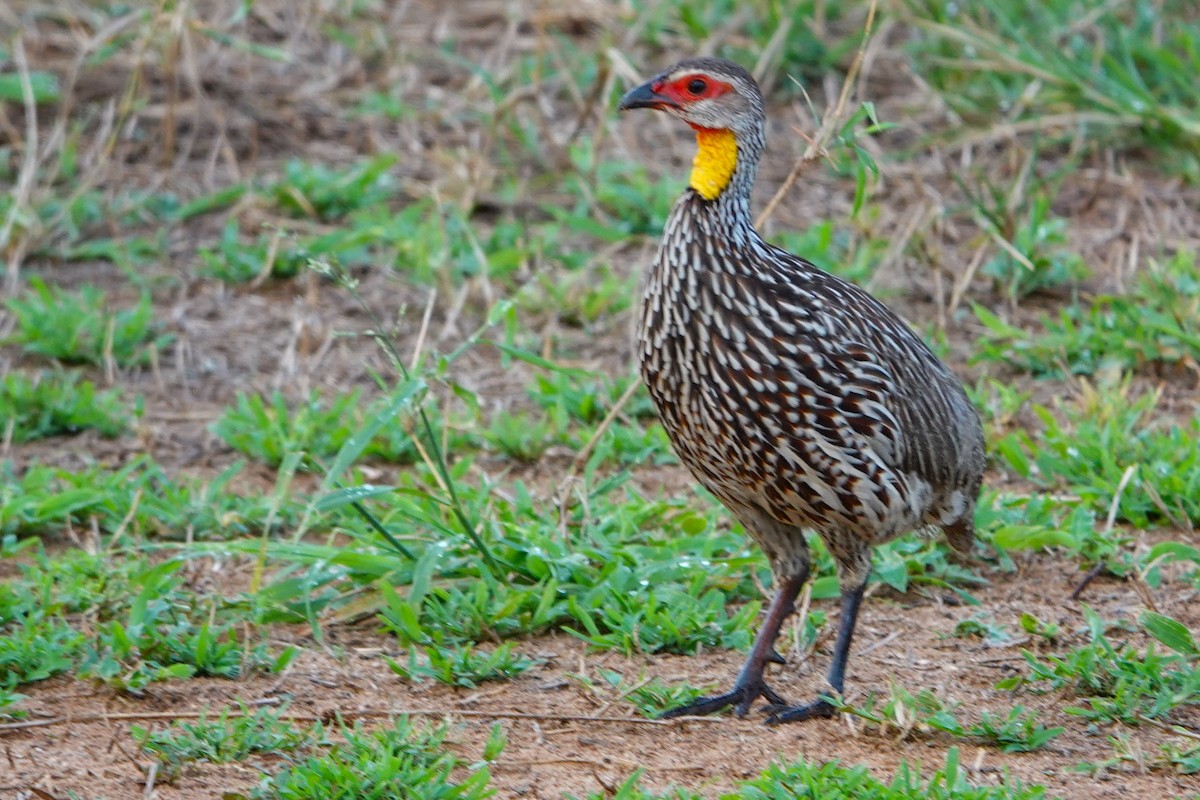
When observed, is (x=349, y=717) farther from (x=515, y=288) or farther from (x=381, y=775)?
(x=515, y=288)

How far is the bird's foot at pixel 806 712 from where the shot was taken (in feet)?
13.4

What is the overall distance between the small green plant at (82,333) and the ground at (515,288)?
7 centimetres

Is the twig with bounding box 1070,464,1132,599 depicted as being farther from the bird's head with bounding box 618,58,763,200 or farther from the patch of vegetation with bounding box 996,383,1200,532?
the bird's head with bounding box 618,58,763,200

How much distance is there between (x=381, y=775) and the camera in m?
3.52

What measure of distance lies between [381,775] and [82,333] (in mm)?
3328

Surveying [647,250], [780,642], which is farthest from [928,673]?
[647,250]

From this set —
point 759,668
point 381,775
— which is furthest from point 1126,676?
point 381,775

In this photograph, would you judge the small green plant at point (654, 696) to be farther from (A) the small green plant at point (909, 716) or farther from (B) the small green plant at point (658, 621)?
(A) the small green plant at point (909, 716)

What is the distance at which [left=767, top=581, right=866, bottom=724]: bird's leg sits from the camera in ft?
13.4

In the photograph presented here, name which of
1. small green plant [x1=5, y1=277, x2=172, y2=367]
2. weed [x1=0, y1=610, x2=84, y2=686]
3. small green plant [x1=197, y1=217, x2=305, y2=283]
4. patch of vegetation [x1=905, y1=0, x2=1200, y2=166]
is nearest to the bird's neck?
weed [x1=0, y1=610, x2=84, y2=686]

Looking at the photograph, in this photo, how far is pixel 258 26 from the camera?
8969mm

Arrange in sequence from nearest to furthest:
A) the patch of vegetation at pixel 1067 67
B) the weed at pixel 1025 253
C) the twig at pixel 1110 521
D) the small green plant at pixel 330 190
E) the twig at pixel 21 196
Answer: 1. the twig at pixel 1110 521
2. the weed at pixel 1025 253
3. the twig at pixel 21 196
4. the small green plant at pixel 330 190
5. the patch of vegetation at pixel 1067 67

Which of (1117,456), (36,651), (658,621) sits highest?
(1117,456)

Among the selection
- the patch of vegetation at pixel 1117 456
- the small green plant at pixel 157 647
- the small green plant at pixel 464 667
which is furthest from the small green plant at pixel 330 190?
the small green plant at pixel 464 667
